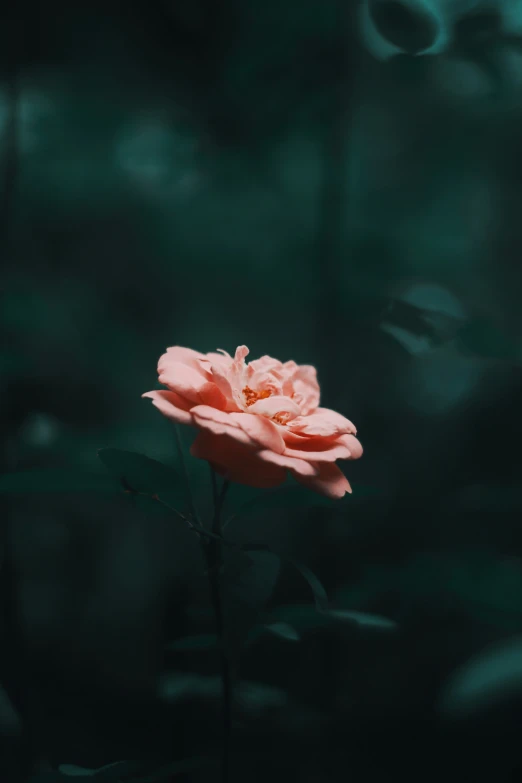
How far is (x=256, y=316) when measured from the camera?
774 millimetres

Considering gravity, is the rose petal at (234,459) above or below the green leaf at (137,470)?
above

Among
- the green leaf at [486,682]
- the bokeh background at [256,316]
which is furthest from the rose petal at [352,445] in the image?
the bokeh background at [256,316]

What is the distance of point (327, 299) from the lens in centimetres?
78

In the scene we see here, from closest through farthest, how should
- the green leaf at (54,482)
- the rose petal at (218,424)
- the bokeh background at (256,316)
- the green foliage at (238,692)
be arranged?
the rose petal at (218,424), the green leaf at (54,482), the green foliage at (238,692), the bokeh background at (256,316)

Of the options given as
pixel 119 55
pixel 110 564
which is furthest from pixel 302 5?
pixel 110 564

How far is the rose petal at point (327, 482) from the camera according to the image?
26cm

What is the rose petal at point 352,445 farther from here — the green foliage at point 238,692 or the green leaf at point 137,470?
the green foliage at point 238,692

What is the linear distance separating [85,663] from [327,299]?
1.93 ft

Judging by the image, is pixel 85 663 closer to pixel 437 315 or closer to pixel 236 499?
pixel 236 499

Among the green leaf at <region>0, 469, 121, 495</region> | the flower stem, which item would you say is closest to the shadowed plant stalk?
the flower stem

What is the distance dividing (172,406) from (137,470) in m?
0.07

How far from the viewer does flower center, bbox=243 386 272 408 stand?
306 mm

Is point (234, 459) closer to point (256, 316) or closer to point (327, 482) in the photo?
point (327, 482)

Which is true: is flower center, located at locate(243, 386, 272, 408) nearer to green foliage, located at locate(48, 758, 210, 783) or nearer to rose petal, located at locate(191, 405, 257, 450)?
rose petal, located at locate(191, 405, 257, 450)
